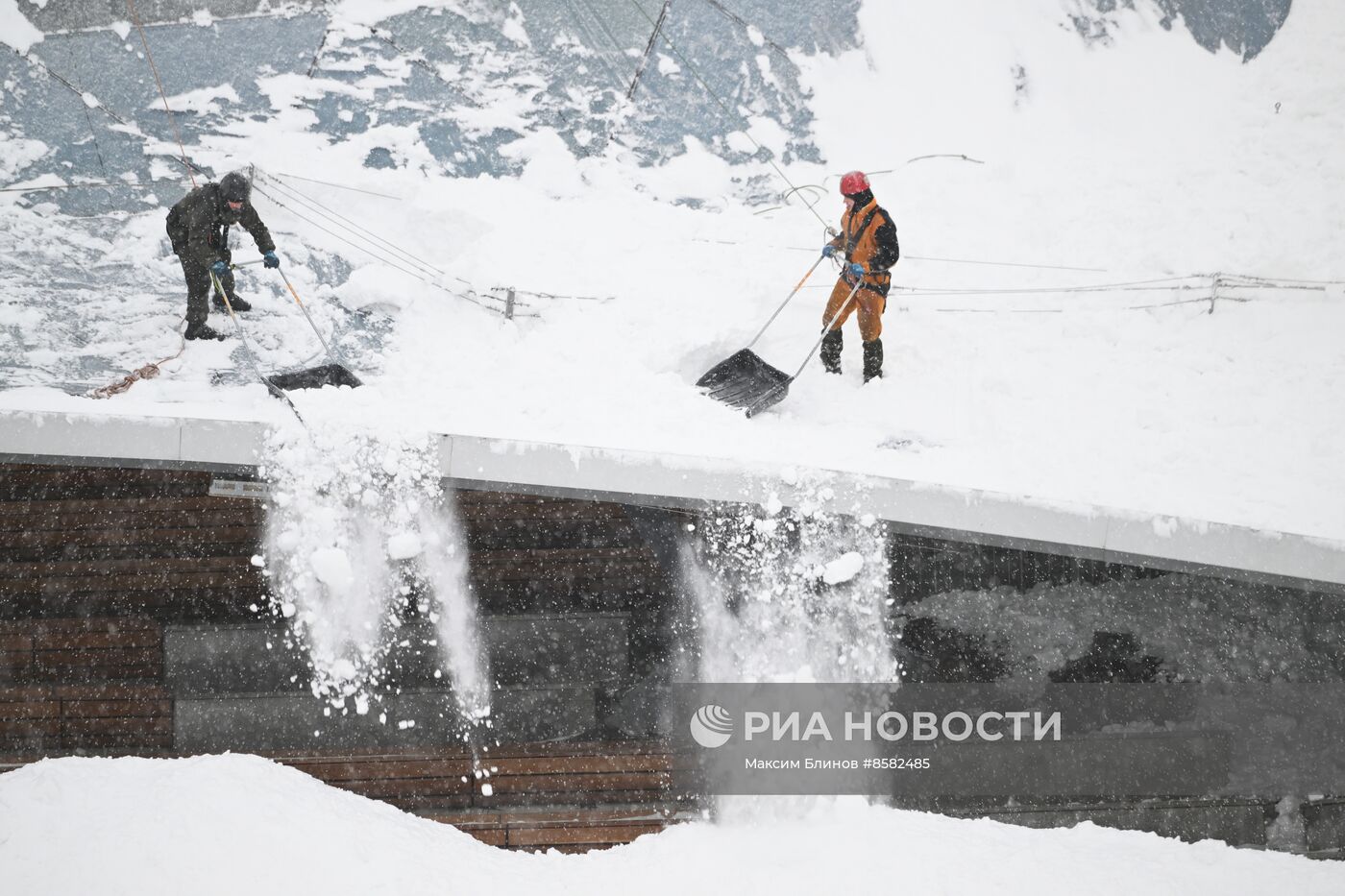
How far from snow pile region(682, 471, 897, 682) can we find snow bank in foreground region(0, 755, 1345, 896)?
98 cm

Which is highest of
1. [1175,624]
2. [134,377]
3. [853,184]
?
[853,184]

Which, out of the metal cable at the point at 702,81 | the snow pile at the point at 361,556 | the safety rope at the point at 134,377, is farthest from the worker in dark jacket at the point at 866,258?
the safety rope at the point at 134,377

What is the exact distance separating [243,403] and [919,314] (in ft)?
14.9

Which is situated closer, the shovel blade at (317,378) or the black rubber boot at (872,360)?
the shovel blade at (317,378)

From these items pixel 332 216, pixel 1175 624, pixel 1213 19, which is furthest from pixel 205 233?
pixel 1213 19

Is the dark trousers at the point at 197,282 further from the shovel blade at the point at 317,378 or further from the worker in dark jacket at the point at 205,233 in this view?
the shovel blade at the point at 317,378

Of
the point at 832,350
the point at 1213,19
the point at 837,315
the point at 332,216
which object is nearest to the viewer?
the point at 837,315

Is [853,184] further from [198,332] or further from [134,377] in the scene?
[134,377]

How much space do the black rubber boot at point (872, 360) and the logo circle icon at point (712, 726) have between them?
234 centimetres

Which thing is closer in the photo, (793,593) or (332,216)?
(793,593)

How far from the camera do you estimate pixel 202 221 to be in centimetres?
604

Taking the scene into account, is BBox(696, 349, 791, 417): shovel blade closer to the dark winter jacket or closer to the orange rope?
the dark winter jacket

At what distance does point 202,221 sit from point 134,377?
1.14 metres

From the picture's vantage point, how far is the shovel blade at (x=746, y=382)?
5715 mm
